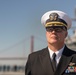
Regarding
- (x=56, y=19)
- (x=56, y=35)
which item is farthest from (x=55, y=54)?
(x=56, y=19)

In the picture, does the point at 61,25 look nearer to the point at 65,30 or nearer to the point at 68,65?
the point at 65,30

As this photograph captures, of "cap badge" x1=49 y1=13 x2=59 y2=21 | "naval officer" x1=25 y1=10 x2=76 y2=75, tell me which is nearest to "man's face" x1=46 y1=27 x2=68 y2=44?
"naval officer" x1=25 y1=10 x2=76 y2=75

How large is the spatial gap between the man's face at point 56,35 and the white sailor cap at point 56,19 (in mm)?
63

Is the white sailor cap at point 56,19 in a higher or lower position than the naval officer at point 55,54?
higher

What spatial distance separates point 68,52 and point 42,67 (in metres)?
0.24

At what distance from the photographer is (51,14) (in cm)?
246

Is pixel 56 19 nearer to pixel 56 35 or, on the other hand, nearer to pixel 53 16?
pixel 53 16

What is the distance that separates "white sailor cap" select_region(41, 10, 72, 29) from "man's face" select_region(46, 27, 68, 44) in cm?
Answer: 6

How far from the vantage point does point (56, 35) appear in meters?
2.29

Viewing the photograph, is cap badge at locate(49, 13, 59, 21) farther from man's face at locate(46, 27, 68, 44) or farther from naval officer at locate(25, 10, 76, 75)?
man's face at locate(46, 27, 68, 44)

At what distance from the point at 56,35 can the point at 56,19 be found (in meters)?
0.20

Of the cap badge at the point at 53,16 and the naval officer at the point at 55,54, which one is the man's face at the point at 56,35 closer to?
the naval officer at the point at 55,54

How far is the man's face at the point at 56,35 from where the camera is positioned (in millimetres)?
2275

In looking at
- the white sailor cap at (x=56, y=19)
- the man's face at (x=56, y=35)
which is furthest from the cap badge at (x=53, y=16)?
the man's face at (x=56, y=35)
